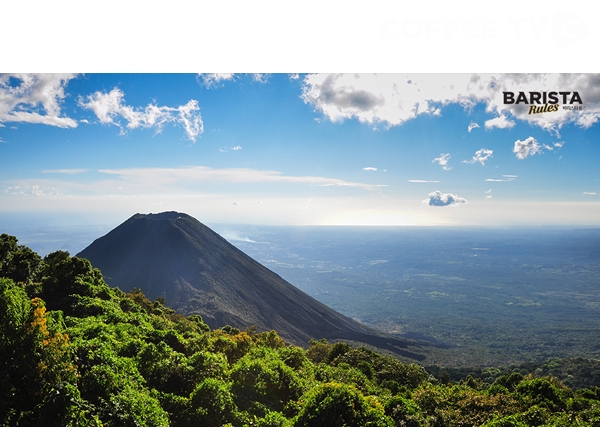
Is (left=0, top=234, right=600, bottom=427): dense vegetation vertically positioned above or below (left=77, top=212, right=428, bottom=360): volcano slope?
above

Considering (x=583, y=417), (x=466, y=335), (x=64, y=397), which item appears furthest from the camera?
(x=466, y=335)

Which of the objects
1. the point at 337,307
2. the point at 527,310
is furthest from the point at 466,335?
the point at 337,307

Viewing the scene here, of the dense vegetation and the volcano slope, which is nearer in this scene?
the dense vegetation

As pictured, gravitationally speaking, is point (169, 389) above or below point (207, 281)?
above

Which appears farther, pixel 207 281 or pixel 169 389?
pixel 207 281

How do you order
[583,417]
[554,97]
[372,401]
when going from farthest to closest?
[554,97], [583,417], [372,401]

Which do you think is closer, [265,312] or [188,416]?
[188,416]

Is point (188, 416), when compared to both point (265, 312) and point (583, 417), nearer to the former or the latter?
point (583, 417)

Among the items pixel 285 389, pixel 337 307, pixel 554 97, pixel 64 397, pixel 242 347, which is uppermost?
pixel 554 97
